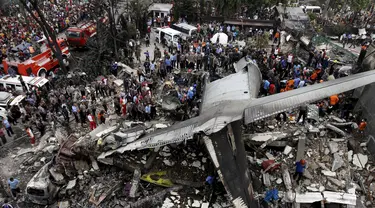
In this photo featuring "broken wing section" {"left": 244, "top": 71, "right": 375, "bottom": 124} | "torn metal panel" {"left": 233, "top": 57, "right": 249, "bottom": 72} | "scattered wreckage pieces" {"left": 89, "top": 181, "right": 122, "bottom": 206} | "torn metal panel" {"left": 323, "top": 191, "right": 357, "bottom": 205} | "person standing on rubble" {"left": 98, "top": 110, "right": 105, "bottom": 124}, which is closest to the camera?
"broken wing section" {"left": 244, "top": 71, "right": 375, "bottom": 124}

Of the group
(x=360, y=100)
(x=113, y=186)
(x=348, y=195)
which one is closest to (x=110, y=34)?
(x=113, y=186)

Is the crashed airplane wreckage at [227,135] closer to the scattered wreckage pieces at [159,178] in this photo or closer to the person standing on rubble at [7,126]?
the scattered wreckage pieces at [159,178]

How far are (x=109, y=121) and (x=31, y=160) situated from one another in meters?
5.07

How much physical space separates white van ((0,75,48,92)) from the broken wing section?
17251 mm

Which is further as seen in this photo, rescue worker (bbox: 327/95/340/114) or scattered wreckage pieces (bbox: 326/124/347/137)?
rescue worker (bbox: 327/95/340/114)

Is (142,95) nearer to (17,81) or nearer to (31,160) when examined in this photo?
(31,160)

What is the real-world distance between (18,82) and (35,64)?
2.76m

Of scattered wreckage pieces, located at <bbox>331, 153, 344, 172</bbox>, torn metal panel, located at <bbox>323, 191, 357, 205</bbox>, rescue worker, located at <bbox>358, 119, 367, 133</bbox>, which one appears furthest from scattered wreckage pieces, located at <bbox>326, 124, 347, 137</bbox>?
torn metal panel, located at <bbox>323, 191, 357, 205</bbox>

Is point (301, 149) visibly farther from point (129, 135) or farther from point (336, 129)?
point (129, 135)

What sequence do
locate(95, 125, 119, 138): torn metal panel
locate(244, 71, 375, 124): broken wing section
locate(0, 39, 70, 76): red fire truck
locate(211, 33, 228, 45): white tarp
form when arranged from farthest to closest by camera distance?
locate(211, 33, 228, 45): white tarp, locate(0, 39, 70, 76): red fire truck, locate(95, 125, 119, 138): torn metal panel, locate(244, 71, 375, 124): broken wing section

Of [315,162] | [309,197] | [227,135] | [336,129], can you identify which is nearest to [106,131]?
[227,135]

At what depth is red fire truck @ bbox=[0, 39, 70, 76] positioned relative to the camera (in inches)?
987

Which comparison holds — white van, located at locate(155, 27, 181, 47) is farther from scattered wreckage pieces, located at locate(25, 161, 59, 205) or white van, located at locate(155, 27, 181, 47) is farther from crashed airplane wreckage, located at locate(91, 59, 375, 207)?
scattered wreckage pieces, located at locate(25, 161, 59, 205)

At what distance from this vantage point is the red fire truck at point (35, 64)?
82.3ft
